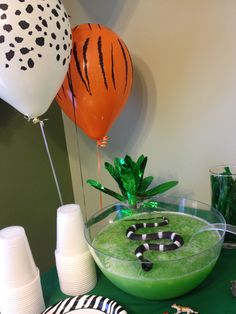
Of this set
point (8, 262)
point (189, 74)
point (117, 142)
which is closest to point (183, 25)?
point (189, 74)

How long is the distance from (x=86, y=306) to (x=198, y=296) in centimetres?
24

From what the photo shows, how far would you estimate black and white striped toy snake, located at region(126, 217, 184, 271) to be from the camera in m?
0.67

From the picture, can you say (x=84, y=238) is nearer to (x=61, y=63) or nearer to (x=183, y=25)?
(x=61, y=63)

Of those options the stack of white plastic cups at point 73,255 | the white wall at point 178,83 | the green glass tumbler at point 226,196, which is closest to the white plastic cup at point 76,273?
the stack of white plastic cups at point 73,255

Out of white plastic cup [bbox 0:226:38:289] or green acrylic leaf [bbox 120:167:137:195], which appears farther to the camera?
green acrylic leaf [bbox 120:167:137:195]

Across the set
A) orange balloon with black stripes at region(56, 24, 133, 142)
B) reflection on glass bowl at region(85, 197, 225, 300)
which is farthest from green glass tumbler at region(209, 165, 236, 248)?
orange balloon with black stripes at region(56, 24, 133, 142)

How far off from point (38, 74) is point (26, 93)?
0.05m

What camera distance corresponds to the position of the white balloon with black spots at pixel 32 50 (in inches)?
27.6

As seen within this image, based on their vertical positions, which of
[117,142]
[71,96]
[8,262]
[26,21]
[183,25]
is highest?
[183,25]

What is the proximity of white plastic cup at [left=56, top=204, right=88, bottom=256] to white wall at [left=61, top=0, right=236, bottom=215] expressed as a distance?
0.46 m

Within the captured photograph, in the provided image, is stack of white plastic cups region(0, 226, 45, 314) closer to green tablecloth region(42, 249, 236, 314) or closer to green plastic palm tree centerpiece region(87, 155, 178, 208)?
green tablecloth region(42, 249, 236, 314)

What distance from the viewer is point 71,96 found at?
922 millimetres

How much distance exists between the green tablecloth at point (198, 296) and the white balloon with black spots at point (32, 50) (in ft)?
1.50

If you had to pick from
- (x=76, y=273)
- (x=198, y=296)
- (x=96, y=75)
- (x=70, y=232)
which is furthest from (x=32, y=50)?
(x=198, y=296)
